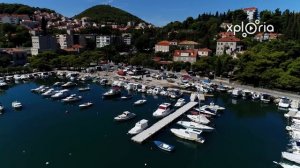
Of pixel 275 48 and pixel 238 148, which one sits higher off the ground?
pixel 275 48

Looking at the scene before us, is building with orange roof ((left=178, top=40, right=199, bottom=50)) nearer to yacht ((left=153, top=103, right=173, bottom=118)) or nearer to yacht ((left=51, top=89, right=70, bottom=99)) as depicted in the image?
yacht ((left=51, top=89, right=70, bottom=99))

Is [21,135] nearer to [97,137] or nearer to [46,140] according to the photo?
[46,140]

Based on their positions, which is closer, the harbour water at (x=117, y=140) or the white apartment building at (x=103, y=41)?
the harbour water at (x=117, y=140)

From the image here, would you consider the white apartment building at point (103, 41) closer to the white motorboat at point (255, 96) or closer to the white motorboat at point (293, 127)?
the white motorboat at point (255, 96)

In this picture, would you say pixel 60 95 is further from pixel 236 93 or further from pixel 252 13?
pixel 252 13

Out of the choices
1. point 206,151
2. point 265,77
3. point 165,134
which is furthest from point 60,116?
point 265,77

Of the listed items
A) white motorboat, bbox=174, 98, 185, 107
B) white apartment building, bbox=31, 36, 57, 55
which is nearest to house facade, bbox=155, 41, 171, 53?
white apartment building, bbox=31, 36, 57, 55

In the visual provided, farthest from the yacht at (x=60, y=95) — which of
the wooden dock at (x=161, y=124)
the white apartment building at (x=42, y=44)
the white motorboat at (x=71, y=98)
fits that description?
the white apartment building at (x=42, y=44)
